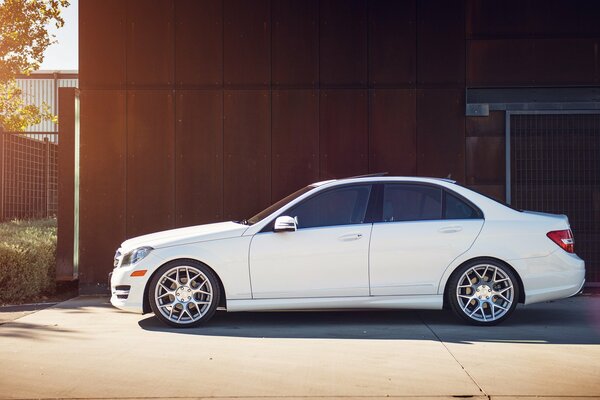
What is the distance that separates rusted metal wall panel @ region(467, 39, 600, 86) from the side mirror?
460 cm

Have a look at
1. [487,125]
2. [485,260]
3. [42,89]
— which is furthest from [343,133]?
[42,89]

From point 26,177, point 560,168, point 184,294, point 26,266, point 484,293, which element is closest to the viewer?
point 184,294

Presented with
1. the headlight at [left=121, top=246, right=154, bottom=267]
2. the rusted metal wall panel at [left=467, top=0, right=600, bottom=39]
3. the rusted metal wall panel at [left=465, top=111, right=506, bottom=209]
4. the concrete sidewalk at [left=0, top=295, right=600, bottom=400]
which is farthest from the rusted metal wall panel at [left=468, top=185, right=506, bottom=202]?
the headlight at [left=121, top=246, right=154, bottom=267]

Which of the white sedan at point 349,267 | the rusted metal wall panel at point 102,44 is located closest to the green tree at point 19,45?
the rusted metal wall panel at point 102,44

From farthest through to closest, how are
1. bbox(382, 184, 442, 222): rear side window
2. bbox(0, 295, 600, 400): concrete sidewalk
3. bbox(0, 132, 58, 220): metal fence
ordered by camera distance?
bbox(0, 132, 58, 220): metal fence
bbox(382, 184, 442, 222): rear side window
bbox(0, 295, 600, 400): concrete sidewalk

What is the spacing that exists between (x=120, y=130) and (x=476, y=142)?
5.10 meters

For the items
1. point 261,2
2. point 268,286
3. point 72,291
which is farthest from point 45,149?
point 268,286

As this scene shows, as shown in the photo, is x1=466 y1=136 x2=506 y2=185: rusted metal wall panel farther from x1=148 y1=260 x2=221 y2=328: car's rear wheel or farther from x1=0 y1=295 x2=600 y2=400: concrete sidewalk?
x1=148 y1=260 x2=221 y2=328: car's rear wheel

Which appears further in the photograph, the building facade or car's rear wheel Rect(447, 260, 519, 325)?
the building facade

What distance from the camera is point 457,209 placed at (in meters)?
8.89

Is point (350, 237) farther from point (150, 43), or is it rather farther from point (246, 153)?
point (150, 43)

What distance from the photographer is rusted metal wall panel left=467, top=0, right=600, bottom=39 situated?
11938mm

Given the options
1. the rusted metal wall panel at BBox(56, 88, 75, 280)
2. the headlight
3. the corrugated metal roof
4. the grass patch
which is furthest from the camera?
the corrugated metal roof

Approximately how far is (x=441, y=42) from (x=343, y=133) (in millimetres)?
1925
